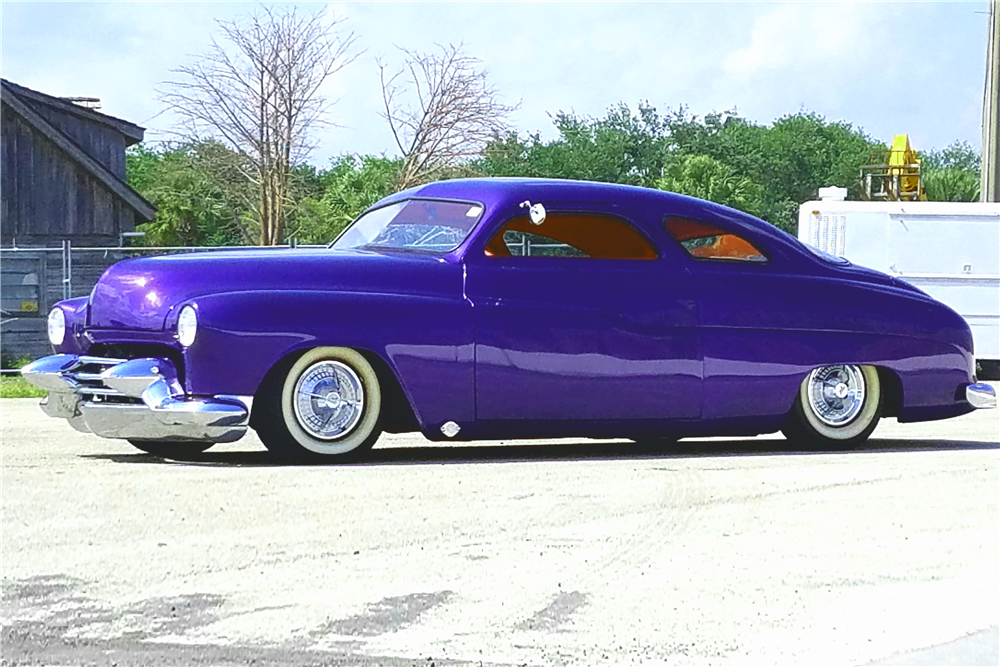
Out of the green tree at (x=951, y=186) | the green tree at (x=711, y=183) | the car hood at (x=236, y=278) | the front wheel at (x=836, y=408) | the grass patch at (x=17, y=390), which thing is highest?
the green tree at (x=951, y=186)

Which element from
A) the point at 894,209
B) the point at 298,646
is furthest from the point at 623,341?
the point at 894,209

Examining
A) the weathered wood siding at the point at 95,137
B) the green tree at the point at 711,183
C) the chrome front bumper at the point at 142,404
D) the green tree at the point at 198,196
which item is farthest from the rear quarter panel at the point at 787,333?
the green tree at the point at 711,183

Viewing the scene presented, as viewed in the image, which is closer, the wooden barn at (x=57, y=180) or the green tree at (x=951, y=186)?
the wooden barn at (x=57, y=180)

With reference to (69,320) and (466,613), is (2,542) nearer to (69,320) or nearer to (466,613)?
(466,613)

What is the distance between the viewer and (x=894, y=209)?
1977cm

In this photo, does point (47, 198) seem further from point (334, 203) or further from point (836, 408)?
point (836, 408)

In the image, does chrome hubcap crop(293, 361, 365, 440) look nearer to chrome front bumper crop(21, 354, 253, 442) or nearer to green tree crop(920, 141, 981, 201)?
chrome front bumper crop(21, 354, 253, 442)

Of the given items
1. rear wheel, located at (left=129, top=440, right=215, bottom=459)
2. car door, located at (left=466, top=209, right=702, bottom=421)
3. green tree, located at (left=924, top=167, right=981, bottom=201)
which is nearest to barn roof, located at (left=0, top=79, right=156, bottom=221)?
rear wheel, located at (left=129, top=440, right=215, bottom=459)

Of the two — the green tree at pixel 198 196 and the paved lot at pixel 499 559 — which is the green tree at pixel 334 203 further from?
the paved lot at pixel 499 559

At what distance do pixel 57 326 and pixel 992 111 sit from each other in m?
20.6

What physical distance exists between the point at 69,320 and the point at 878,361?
4.05 meters

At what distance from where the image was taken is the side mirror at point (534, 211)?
292 inches

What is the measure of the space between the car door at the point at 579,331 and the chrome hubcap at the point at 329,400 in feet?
1.94

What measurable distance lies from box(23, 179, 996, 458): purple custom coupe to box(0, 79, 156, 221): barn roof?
24.2 metres
